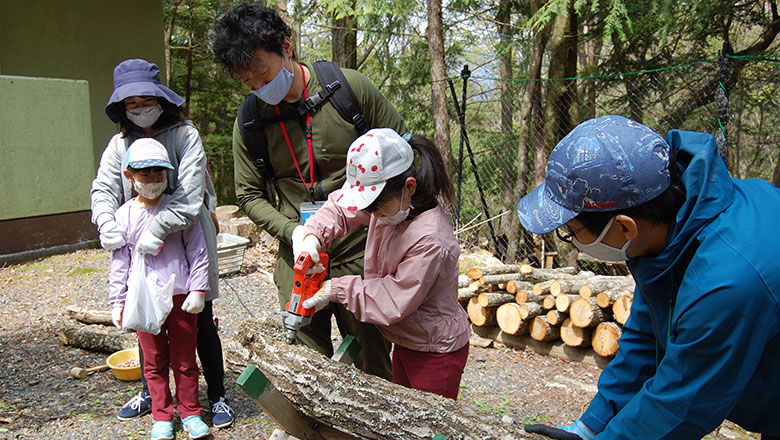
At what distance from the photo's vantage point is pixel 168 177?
2883mm

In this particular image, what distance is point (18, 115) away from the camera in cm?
637

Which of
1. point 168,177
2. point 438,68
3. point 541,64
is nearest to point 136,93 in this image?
point 168,177

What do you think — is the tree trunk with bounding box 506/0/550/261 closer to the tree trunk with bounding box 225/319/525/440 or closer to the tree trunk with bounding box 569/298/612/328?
the tree trunk with bounding box 569/298/612/328

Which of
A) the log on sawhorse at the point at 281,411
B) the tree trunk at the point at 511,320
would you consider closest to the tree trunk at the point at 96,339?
the log on sawhorse at the point at 281,411

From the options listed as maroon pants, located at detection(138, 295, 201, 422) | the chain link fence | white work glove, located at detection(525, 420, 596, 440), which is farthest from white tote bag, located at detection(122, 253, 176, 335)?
the chain link fence

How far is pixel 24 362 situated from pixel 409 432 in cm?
366

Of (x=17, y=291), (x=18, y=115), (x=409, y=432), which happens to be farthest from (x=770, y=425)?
(x=18, y=115)

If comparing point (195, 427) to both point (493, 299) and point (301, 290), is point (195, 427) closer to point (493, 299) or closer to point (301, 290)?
point (301, 290)

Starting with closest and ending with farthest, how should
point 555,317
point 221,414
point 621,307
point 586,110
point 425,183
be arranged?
point 425,183, point 221,414, point 621,307, point 555,317, point 586,110

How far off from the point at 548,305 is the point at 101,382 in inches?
136

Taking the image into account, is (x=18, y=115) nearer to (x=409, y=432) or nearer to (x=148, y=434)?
(x=148, y=434)

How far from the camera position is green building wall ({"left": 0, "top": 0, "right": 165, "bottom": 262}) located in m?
6.42

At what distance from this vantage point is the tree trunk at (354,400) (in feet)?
5.75

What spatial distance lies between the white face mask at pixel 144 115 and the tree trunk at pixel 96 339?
206 cm
